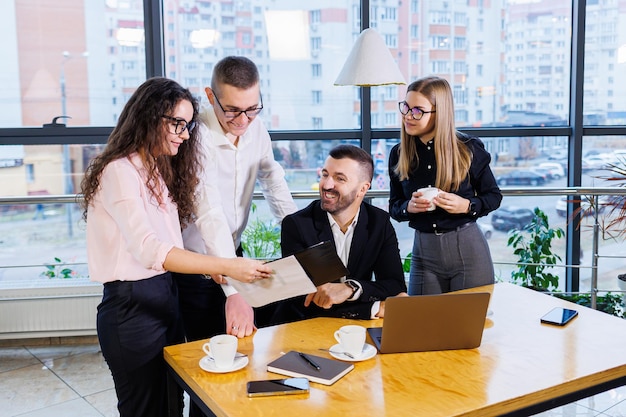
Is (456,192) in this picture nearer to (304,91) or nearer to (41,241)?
(304,91)

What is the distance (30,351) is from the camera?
169 inches

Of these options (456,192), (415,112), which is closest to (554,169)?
(456,192)

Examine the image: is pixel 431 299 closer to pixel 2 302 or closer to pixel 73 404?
pixel 73 404

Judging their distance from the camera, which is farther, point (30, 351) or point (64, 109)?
point (64, 109)

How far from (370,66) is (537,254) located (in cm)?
174

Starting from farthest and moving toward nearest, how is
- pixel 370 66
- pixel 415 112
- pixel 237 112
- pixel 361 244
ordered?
pixel 370 66, pixel 415 112, pixel 361 244, pixel 237 112

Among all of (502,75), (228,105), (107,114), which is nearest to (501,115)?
(502,75)

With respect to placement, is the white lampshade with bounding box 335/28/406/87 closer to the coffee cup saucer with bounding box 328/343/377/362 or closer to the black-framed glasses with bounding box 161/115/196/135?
the black-framed glasses with bounding box 161/115/196/135

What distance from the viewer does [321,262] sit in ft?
6.53

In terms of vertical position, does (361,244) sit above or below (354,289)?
above

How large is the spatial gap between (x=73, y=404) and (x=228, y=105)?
1923mm

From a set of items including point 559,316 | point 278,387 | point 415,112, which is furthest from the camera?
point 415,112

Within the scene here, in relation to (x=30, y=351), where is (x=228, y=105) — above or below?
above

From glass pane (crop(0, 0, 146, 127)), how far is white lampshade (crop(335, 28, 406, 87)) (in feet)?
5.69
